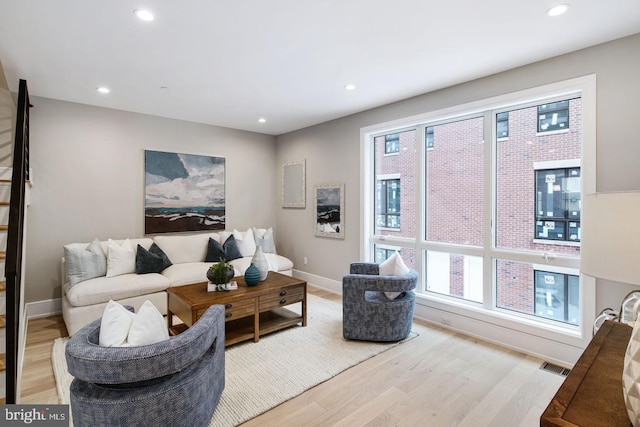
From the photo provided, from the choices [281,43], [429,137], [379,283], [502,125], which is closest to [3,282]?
[281,43]

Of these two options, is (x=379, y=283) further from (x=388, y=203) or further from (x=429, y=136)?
(x=429, y=136)

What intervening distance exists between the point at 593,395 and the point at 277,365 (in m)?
2.24

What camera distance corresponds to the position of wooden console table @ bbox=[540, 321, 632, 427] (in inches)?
35.8

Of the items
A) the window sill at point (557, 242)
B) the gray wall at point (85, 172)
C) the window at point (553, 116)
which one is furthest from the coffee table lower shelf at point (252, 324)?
the window at point (553, 116)

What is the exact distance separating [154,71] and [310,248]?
3.37 metres

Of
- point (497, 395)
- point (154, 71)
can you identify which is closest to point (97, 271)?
point (154, 71)

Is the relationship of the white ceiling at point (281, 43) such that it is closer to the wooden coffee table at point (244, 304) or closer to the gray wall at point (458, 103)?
the gray wall at point (458, 103)

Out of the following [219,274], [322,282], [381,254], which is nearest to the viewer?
[219,274]

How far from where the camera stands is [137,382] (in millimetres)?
1671

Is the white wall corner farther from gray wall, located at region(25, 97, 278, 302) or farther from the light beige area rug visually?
gray wall, located at region(25, 97, 278, 302)

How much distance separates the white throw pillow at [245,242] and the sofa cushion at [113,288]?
1323 mm

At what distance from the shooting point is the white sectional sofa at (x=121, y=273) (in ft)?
10.9

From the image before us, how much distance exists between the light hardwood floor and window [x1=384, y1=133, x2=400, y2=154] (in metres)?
2.43

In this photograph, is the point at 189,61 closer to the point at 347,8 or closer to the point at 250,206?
the point at 347,8
